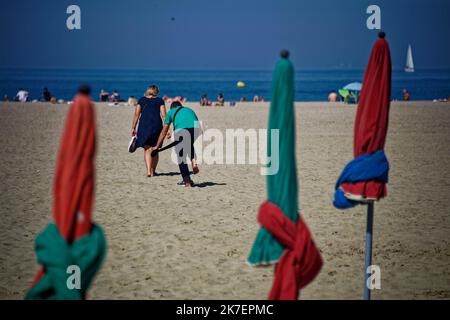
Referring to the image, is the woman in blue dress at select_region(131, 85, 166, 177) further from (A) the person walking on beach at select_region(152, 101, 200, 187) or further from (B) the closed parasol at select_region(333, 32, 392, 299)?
(B) the closed parasol at select_region(333, 32, 392, 299)

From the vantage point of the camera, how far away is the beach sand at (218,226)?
6332 mm

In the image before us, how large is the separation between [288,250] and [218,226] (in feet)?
15.9

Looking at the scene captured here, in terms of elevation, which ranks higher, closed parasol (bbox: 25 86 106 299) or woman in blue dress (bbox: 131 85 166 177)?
woman in blue dress (bbox: 131 85 166 177)

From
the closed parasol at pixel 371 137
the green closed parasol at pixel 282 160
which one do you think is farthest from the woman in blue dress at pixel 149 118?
the green closed parasol at pixel 282 160

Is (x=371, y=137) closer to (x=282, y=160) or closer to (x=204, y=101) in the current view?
(x=282, y=160)

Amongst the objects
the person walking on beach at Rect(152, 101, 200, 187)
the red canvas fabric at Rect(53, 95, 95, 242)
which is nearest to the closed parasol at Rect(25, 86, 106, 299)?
the red canvas fabric at Rect(53, 95, 95, 242)

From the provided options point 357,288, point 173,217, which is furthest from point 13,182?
point 357,288

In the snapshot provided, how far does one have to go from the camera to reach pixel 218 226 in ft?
28.2

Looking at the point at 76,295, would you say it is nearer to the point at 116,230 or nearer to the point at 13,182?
the point at 116,230

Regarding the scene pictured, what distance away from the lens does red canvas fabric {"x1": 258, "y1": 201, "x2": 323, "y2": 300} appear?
372 cm

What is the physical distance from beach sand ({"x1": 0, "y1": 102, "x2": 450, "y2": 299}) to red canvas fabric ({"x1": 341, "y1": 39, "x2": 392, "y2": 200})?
1699 millimetres

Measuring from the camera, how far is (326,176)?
41.4 ft
